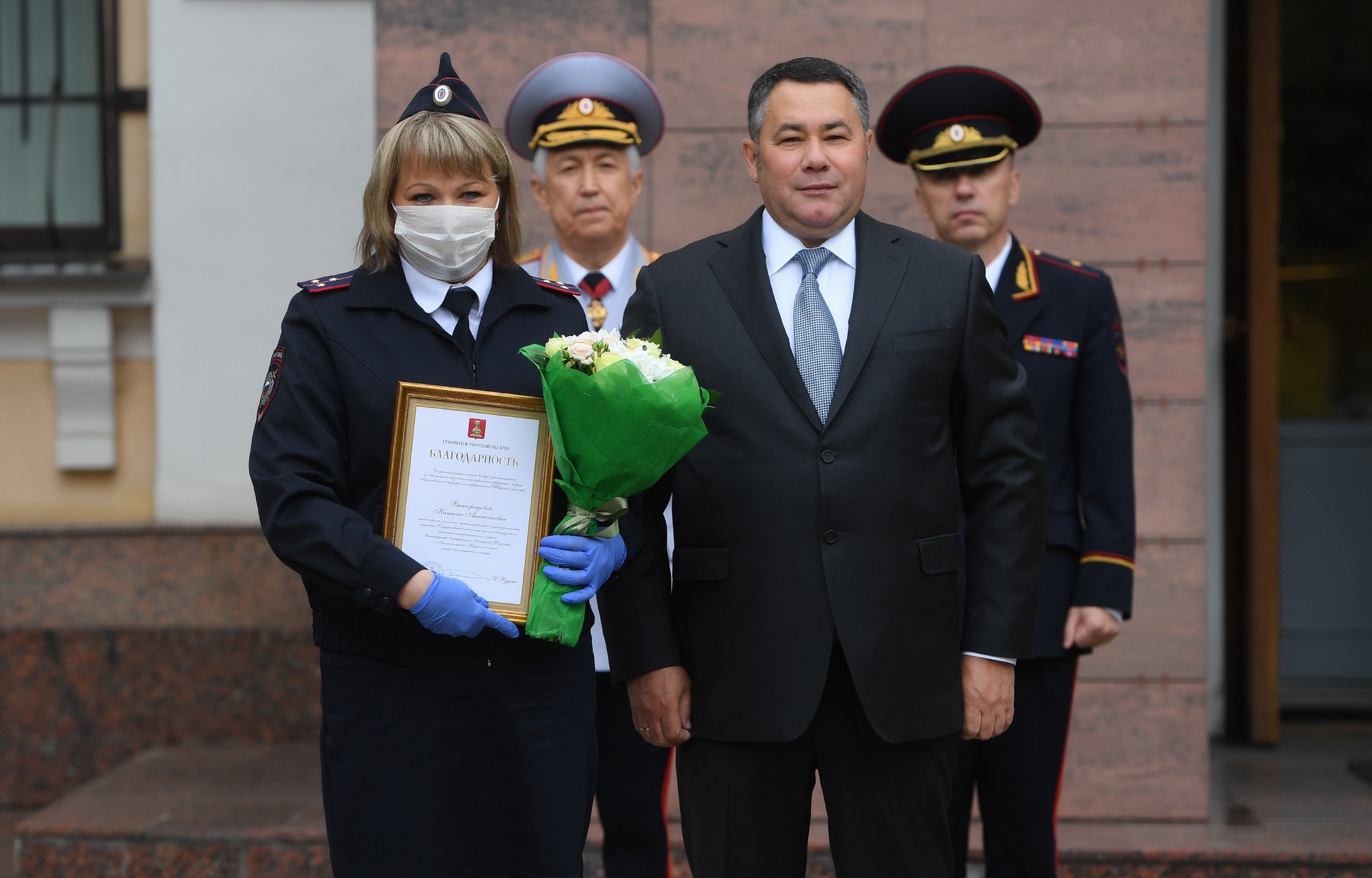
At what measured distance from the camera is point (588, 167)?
376cm

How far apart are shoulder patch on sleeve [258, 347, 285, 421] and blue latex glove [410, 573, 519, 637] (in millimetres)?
458

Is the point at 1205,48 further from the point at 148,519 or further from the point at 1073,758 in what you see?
the point at 148,519

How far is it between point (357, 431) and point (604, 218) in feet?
4.40

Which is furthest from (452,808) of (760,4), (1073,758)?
(760,4)

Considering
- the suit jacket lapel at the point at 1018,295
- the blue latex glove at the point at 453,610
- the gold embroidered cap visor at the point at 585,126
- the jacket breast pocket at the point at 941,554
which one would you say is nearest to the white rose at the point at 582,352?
the blue latex glove at the point at 453,610

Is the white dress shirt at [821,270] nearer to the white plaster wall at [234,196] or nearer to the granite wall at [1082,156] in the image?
the granite wall at [1082,156]

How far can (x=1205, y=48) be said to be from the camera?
4801 millimetres

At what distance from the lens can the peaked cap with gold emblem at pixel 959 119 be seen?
3.49 m

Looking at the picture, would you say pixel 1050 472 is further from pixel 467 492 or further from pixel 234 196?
pixel 234 196

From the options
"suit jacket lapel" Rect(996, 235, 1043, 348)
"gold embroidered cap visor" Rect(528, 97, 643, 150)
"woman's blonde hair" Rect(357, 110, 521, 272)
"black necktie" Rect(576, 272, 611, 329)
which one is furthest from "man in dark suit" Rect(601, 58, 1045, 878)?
"gold embroidered cap visor" Rect(528, 97, 643, 150)

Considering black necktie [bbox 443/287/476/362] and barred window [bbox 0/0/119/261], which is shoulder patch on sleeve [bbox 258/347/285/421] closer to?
black necktie [bbox 443/287/476/362]

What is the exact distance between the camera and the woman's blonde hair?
8.64 feet

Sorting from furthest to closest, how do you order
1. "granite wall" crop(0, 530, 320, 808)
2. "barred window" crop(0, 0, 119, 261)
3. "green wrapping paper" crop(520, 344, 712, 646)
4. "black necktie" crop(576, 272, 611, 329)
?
1. "barred window" crop(0, 0, 119, 261)
2. "granite wall" crop(0, 530, 320, 808)
3. "black necktie" crop(576, 272, 611, 329)
4. "green wrapping paper" crop(520, 344, 712, 646)

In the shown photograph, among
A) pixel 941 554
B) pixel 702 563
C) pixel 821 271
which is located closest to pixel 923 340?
pixel 821 271
